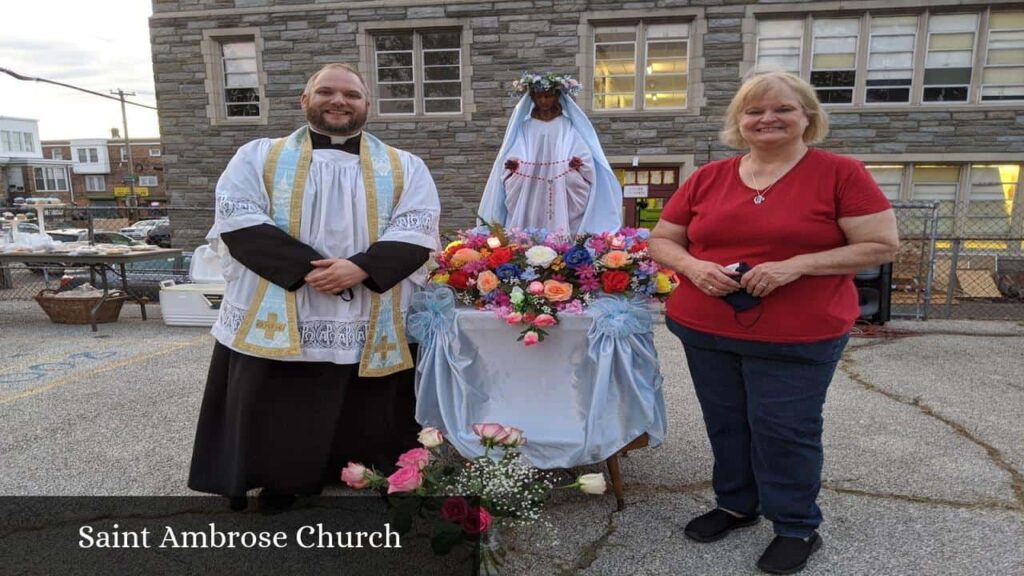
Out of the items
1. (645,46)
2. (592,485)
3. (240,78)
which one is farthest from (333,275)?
(240,78)

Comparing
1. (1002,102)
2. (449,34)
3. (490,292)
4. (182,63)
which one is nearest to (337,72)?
(490,292)

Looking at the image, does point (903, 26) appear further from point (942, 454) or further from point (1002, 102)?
point (942, 454)

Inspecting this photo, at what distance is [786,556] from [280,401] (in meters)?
2.11

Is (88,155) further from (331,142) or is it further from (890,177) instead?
(331,142)

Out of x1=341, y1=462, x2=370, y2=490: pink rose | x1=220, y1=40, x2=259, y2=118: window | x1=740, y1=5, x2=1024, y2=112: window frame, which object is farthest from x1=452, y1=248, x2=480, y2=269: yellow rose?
x1=220, y1=40, x2=259, y2=118: window

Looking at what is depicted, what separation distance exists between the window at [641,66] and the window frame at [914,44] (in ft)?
3.39

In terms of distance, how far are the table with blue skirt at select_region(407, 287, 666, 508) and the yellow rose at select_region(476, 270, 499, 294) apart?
103 millimetres

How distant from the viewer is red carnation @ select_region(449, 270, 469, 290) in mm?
2691

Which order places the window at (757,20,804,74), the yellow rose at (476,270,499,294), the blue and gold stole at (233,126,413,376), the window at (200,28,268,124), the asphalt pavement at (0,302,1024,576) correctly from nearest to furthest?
the asphalt pavement at (0,302,1024,576) → the blue and gold stole at (233,126,413,376) → the yellow rose at (476,270,499,294) → the window at (757,20,804,74) → the window at (200,28,268,124)

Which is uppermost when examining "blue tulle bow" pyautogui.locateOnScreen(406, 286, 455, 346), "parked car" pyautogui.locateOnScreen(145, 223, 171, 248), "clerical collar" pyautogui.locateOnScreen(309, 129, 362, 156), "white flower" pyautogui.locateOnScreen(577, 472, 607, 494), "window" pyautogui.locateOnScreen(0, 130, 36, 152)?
"window" pyautogui.locateOnScreen(0, 130, 36, 152)

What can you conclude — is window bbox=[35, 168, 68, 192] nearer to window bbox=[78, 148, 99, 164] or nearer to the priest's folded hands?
window bbox=[78, 148, 99, 164]

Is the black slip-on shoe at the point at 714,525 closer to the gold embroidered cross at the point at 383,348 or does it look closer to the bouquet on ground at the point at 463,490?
the bouquet on ground at the point at 463,490

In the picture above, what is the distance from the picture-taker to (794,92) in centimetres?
201

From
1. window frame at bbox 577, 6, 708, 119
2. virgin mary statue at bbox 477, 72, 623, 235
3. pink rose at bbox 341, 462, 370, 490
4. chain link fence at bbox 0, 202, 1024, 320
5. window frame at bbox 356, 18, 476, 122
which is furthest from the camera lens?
window frame at bbox 356, 18, 476, 122
